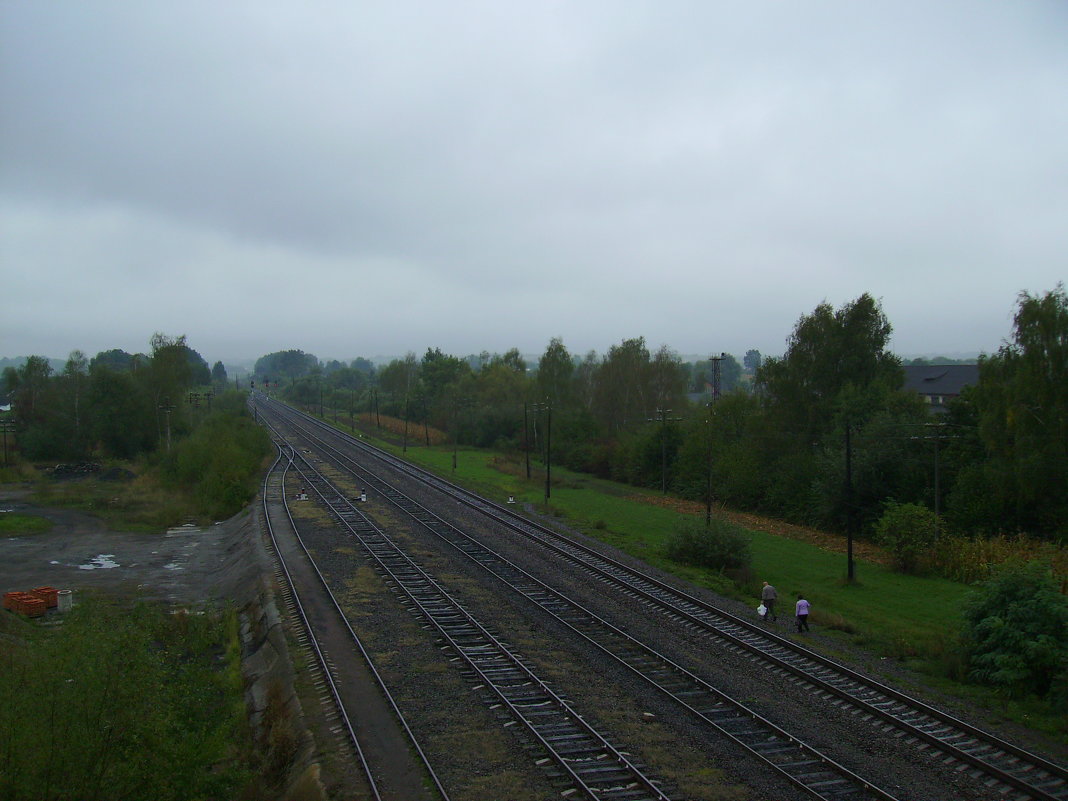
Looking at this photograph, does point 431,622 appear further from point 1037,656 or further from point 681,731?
point 1037,656

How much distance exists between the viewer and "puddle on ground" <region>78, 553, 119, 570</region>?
97.6ft

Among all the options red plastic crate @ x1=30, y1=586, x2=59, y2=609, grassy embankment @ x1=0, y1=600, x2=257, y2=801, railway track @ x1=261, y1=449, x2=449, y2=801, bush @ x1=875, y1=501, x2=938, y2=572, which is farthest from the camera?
bush @ x1=875, y1=501, x2=938, y2=572

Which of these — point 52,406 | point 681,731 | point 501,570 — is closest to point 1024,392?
point 501,570

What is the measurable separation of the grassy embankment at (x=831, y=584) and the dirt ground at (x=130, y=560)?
14536 mm

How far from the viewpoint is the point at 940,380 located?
76625 millimetres

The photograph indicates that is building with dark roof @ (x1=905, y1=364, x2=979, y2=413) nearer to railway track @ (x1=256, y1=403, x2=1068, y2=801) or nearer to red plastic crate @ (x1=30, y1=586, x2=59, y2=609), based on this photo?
railway track @ (x1=256, y1=403, x2=1068, y2=801)

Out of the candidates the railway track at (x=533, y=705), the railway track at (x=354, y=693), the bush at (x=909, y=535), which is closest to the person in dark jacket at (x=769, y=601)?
the railway track at (x=533, y=705)

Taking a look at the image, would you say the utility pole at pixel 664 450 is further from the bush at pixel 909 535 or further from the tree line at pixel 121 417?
the tree line at pixel 121 417

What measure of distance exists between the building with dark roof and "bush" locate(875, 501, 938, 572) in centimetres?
4749

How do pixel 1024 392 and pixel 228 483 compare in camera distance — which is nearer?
pixel 1024 392

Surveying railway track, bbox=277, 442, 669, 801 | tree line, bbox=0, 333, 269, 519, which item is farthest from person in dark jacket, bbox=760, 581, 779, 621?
tree line, bbox=0, 333, 269, 519

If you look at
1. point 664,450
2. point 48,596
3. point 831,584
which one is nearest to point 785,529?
point 831,584

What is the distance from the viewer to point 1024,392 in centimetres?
2964

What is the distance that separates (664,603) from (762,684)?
567cm
